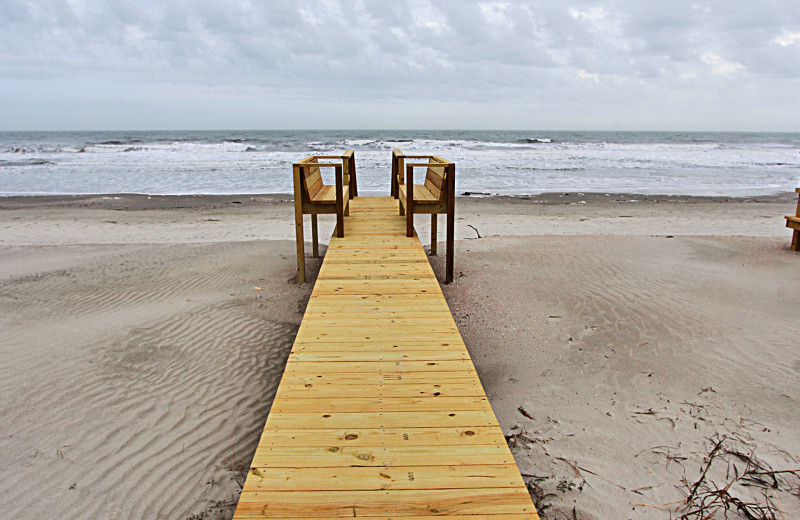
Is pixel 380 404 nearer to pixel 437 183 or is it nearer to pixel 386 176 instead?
pixel 437 183

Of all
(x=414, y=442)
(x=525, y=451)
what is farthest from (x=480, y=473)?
(x=525, y=451)

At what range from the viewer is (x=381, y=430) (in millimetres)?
2518

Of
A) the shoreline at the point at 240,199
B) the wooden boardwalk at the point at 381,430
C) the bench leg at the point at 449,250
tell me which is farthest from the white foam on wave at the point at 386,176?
the wooden boardwalk at the point at 381,430

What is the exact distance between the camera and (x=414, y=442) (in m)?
2.42

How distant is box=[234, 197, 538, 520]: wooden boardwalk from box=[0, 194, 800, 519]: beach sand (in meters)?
0.62

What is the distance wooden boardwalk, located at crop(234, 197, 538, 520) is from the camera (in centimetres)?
206

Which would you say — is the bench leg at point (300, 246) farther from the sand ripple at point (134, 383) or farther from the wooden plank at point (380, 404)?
the wooden plank at point (380, 404)

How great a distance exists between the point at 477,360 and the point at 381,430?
214cm

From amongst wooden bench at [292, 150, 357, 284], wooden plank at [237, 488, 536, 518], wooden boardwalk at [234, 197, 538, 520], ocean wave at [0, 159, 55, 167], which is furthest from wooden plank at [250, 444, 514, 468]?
ocean wave at [0, 159, 55, 167]

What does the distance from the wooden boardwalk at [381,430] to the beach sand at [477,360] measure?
2.04 ft

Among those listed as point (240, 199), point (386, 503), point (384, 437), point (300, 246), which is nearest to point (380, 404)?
point (384, 437)

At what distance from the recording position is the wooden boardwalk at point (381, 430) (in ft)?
6.75

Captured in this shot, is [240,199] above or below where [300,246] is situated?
below

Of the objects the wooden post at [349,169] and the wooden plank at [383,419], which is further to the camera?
the wooden post at [349,169]
